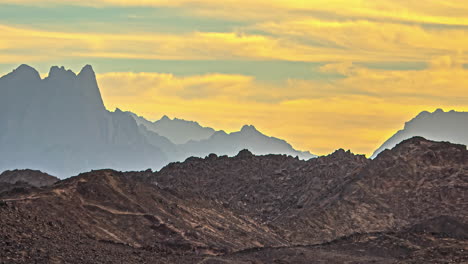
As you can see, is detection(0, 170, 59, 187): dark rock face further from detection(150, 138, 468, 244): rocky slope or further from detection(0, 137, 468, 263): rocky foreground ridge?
detection(150, 138, 468, 244): rocky slope

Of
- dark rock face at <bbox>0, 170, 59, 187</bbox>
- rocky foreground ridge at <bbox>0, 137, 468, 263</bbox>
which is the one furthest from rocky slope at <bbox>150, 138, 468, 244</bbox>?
dark rock face at <bbox>0, 170, 59, 187</bbox>

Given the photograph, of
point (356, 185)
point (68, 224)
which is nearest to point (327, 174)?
point (356, 185)

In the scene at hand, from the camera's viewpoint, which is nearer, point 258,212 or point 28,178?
point 258,212

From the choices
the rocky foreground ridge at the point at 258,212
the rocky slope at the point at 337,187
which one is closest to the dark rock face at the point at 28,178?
the rocky foreground ridge at the point at 258,212

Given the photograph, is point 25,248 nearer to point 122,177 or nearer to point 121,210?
point 121,210

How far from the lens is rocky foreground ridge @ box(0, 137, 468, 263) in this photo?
2387 inches

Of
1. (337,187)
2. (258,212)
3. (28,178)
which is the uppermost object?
(28,178)

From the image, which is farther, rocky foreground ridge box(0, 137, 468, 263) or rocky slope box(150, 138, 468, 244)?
rocky slope box(150, 138, 468, 244)

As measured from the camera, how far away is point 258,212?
116 meters

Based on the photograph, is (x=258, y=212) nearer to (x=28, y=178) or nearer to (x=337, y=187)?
(x=337, y=187)

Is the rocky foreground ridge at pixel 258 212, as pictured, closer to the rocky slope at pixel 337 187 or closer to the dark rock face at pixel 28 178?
the rocky slope at pixel 337 187

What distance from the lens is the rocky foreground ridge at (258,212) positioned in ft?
199

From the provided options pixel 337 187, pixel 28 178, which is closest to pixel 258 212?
pixel 337 187

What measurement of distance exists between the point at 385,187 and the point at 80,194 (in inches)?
1813
